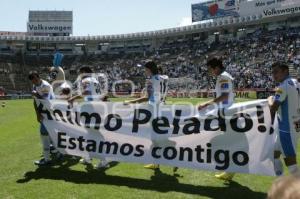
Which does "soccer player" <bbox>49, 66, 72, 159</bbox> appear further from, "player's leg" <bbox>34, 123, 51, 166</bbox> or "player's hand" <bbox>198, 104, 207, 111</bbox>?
"player's hand" <bbox>198, 104, 207, 111</bbox>

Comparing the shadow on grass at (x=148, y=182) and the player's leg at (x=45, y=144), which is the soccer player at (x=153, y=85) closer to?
the shadow on grass at (x=148, y=182)

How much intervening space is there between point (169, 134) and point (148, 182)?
38.3 inches

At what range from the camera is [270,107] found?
6961 mm

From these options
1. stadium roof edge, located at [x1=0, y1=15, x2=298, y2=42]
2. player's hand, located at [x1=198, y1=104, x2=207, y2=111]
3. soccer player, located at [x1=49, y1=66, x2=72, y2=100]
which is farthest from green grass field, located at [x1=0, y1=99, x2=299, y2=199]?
stadium roof edge, located at [x1=0, y1=15, x2=298, y2=42]

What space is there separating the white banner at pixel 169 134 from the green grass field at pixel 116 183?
1.26ft

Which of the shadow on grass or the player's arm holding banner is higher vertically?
the player's arm holding banner

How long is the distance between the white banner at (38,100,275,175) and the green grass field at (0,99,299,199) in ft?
1.26

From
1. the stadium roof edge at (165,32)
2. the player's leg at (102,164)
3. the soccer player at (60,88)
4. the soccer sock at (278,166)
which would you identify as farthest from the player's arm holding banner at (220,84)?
the stadium roof edge at (165,32)

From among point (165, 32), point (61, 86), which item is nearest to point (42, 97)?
point (61, 86)

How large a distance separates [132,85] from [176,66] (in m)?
9.23

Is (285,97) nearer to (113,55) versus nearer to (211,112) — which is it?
(211,112)

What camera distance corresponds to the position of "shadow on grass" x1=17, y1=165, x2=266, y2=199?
24.7ft

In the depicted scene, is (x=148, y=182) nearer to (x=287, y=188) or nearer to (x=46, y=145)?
(x=46, y=145)

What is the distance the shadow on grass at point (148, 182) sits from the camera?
7.52 meters
